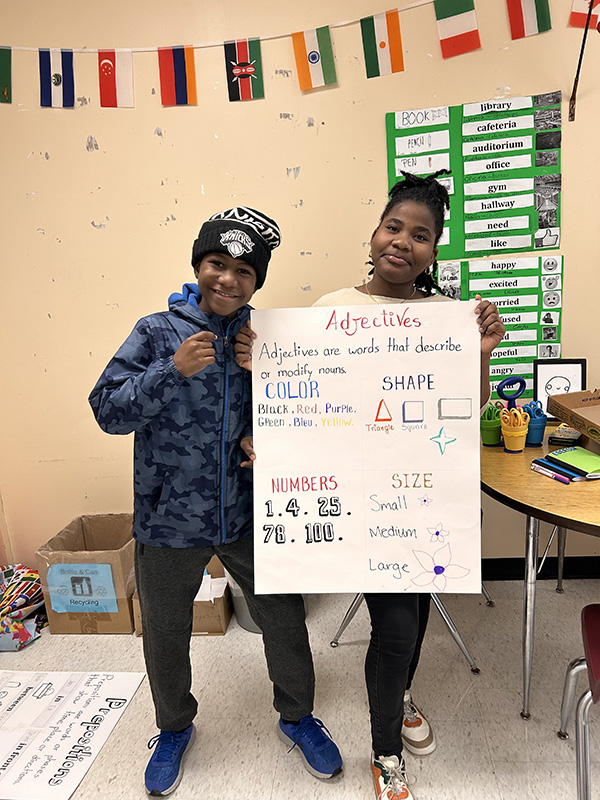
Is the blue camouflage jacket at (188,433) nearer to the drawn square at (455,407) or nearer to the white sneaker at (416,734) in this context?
the drawn square at (455,407)

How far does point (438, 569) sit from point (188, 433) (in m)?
0.66

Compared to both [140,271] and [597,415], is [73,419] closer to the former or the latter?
[140,271]

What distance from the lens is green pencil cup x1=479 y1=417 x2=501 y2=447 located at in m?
1.65

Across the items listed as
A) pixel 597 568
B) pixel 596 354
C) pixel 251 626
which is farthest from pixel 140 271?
pixel 597 568

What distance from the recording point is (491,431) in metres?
1.65

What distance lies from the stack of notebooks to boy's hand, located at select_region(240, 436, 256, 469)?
811mm

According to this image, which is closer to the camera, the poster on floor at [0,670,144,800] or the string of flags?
the poster on floor at [0,670,144,800]

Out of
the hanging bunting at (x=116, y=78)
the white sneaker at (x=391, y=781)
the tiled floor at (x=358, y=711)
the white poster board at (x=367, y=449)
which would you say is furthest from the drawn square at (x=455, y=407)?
the hanging bunting at (x=116, y=78)

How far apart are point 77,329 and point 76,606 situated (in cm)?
114

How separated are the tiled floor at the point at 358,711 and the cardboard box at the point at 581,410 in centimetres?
85

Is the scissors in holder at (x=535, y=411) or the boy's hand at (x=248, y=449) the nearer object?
the boy's hand at (x=248, y=449)

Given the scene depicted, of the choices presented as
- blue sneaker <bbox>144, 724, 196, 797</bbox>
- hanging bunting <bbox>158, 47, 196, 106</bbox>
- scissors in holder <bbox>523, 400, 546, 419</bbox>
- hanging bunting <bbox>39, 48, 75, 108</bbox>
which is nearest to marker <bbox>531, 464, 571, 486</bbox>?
scissors in holder <bbox>523, 400, 546, 419</bbox>

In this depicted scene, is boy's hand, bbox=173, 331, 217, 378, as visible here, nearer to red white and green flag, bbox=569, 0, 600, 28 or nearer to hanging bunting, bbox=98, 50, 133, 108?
hanging bunting, bbox=98, 50, 133, 108

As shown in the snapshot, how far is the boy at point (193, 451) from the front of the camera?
1.14 metres
